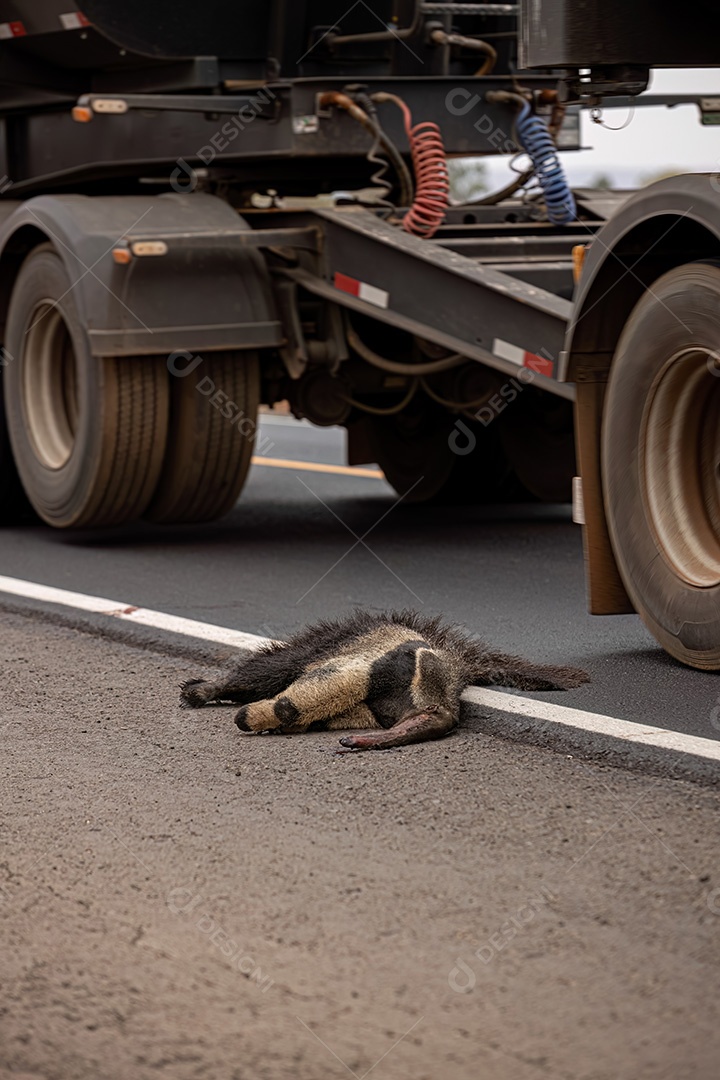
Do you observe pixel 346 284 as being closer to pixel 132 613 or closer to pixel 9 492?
pixel 132 613

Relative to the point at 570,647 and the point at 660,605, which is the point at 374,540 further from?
the point at 660,605

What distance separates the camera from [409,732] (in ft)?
15.4

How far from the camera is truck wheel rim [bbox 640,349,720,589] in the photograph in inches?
213

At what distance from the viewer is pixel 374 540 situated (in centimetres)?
880

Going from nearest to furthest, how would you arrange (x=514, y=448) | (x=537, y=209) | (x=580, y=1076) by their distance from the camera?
1. (x=580, y=1076)
2. (x=537, y=209)
3. (x=514, y=448)

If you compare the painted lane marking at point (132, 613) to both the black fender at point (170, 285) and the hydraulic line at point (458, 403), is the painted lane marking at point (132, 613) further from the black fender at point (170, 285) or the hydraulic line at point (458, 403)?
the hydraulic line at point (458, 403)

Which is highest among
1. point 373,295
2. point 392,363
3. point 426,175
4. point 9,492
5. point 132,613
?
point 426,175

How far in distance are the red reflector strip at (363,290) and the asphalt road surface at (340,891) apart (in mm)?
2158

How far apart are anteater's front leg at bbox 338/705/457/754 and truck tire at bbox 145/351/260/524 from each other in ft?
12.4


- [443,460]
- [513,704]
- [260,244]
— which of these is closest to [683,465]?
[513,704]

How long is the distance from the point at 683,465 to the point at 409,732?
4.64 feet

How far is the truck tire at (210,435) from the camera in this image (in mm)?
8305

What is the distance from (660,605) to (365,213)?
334 centimetres

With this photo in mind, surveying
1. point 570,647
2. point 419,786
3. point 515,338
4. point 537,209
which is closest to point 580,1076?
point 419,786
